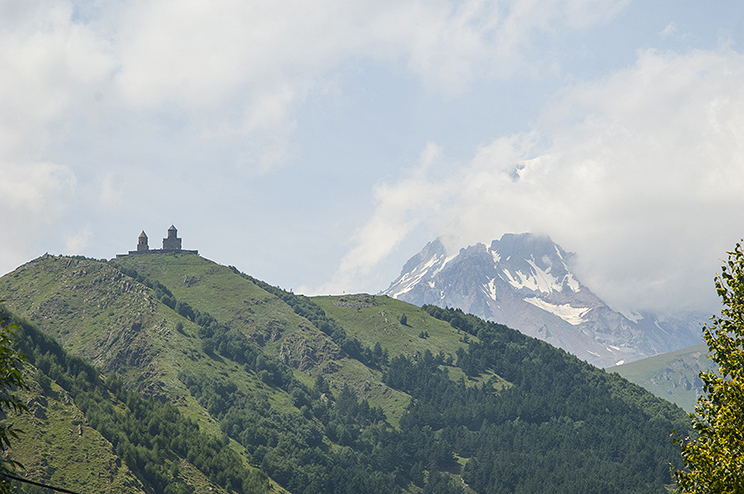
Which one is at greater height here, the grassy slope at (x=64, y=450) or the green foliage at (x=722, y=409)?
the green foliage at (x=722, y=409)

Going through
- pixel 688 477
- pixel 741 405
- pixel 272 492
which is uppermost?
pixel 741 405

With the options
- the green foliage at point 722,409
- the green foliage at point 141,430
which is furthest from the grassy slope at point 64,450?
the green foliage at point 722,409

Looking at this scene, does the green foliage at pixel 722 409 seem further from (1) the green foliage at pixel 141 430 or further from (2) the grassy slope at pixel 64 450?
(1) the green foliage at pixel 141 430

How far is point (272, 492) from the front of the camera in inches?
7539

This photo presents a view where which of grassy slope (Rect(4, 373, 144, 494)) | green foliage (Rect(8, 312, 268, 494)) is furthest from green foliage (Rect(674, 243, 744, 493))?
green foliage (Rect(8, 312, 268, 494))

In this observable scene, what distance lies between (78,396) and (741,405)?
164523 millimetres

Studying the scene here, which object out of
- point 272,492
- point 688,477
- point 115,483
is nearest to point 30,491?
point 115,483

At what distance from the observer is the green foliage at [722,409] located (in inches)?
1205

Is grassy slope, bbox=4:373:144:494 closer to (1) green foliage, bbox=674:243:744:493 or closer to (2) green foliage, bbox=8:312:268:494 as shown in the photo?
(2) green foliage, bbox=8:312:268:494

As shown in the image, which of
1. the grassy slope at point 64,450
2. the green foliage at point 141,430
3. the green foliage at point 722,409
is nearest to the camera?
the green foliage at point 722,409

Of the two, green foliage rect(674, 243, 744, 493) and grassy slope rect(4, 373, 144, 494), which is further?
grassy slope rect(4, 373, 144, 494)

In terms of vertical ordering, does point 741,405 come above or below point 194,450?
above

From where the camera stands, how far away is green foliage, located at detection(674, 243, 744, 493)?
3061 centimetres

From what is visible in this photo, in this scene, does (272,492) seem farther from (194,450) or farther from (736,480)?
(736,480)
